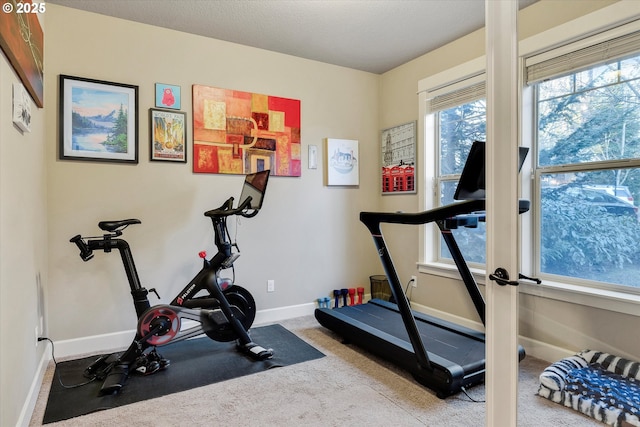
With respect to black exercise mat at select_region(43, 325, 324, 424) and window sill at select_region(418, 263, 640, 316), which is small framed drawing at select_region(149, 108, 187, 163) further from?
window sill at select_region(418, 263, 640, 316)

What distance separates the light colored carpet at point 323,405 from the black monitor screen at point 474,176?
108 centimetres

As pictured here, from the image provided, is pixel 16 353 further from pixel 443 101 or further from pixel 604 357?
pixel 443 101

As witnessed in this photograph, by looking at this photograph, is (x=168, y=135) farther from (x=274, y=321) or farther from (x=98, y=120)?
(x=274, y=321)

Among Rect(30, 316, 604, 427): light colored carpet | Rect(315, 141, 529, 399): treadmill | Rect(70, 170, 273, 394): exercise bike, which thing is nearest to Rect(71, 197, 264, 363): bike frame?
Rect(70, 170, 273, 394): exercise bike

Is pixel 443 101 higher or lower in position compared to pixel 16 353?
higher

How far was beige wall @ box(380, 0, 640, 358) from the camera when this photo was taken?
2137 millimetres

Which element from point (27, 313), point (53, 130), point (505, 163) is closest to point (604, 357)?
point (505, 163)

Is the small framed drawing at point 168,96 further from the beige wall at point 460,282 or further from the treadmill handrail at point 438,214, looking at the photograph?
the beige wall at point 460,282

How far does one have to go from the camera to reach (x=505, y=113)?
4.35 feet

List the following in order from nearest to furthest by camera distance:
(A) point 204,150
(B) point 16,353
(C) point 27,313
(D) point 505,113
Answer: (D) point 505,113 → (B) point 16,353 → (C) point 27,313 → (A) point 204,150

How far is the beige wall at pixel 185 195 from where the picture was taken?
9.65 feet

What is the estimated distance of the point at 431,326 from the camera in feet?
9.95

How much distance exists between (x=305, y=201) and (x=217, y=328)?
1.65 m

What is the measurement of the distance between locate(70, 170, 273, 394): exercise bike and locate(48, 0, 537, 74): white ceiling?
136cm
